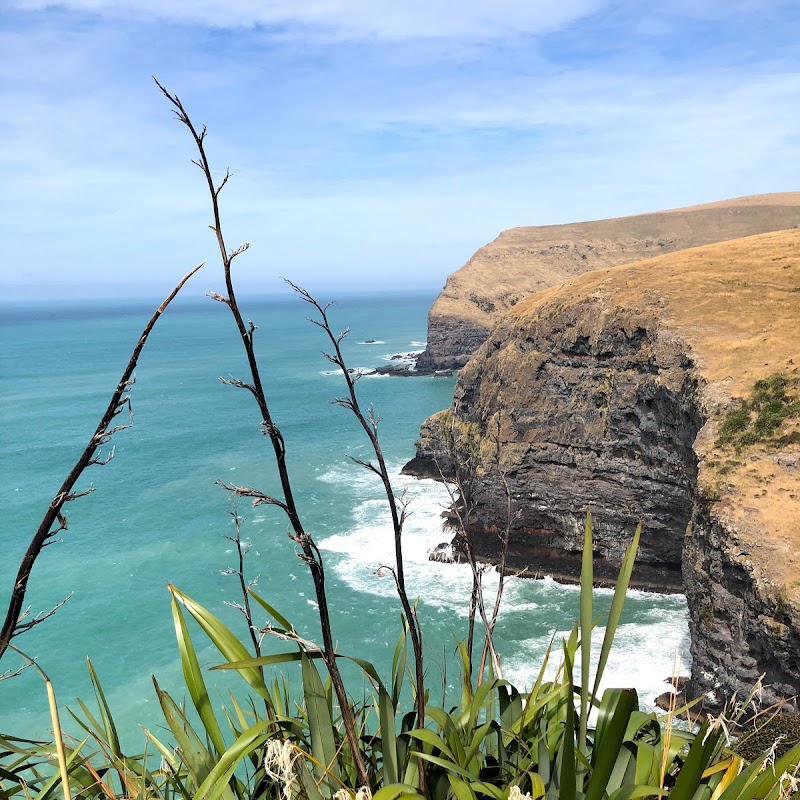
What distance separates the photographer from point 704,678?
69.6ft

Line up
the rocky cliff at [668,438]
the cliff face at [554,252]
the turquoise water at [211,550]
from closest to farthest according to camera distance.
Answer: the rocky cliff at [668,438] → the turquoise water at [211,550] → the cliff face at [554,252]

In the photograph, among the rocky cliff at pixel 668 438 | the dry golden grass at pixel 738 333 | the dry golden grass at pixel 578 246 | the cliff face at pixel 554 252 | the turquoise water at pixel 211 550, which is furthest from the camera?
the dry golden grass at pixel 578 246

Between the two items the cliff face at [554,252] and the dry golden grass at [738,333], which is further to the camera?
the cliff face at [554,252]

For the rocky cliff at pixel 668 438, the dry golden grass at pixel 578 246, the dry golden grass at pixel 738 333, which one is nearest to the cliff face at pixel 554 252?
the dry golden grass at pixel 578 246

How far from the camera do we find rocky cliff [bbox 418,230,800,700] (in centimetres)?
2034

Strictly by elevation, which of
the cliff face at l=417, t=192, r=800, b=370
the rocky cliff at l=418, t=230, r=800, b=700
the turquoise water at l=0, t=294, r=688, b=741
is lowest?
the turquoise water at l=0, t=294, r=688, b=741

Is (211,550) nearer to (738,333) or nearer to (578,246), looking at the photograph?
(738,333)

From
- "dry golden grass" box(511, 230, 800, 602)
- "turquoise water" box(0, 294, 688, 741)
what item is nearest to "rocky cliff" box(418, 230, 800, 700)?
"dry golden grass" box(511, 230, 800, 602)

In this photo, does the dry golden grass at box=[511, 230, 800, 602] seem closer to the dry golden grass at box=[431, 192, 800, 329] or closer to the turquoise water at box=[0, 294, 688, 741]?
the turquoise water at box=[0, 294, 688, 741]

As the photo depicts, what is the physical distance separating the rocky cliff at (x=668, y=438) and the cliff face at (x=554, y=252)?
56.4 m

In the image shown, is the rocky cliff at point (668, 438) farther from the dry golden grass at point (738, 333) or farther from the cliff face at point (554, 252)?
the cliff face at point (554, 252)

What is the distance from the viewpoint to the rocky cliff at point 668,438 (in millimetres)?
20344

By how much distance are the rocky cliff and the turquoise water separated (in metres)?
2.74

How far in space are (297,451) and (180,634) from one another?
54.1m
